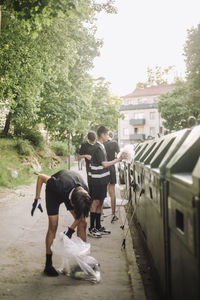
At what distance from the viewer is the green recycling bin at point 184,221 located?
183cm

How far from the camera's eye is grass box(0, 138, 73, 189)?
11.4 meters

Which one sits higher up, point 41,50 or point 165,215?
point 41,50

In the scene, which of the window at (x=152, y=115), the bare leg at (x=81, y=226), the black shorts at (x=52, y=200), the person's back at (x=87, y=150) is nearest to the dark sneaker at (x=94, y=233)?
the bare leg at (x=81, y=226)

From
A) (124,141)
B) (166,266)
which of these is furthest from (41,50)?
(124,141)

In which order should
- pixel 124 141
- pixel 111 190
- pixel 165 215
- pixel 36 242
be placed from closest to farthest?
pixel 165 215 → pixel 36 242 → pixel 111 190 → pixel 124 141

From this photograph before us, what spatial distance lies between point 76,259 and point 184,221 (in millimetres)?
1972

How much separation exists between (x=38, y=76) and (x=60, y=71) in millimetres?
2670

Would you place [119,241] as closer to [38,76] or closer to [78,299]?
[78,299]

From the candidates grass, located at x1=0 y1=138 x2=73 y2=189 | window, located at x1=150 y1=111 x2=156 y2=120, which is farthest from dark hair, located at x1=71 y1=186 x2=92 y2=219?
window, located at x1=150 y1=111 x2=156 y2=120

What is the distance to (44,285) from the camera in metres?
3.51

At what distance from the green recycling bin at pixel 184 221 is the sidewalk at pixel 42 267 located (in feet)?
3.69

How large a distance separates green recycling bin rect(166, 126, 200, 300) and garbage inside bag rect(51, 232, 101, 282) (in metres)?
1.33

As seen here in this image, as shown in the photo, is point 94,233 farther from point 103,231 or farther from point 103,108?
point 103,108

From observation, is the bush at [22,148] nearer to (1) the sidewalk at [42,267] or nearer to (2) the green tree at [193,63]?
(1) the sidewalk at [42,267]
